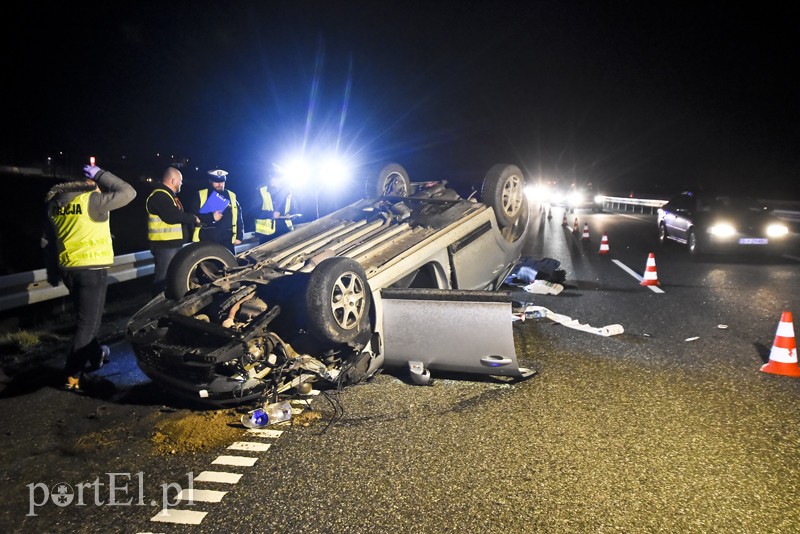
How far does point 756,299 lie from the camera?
24.2 feet

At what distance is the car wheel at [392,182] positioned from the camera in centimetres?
698

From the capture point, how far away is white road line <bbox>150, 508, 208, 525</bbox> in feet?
8.78

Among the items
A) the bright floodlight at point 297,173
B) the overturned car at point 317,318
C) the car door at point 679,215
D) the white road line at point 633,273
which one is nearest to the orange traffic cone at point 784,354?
the overturned car at point 317,318

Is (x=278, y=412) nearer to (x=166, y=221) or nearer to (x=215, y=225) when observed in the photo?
(x=166, y=221)

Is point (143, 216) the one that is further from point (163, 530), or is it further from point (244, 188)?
point (163, 530)

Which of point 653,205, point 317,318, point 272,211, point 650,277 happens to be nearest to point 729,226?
point 650,277

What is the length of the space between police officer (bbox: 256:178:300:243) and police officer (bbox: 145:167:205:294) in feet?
5.59

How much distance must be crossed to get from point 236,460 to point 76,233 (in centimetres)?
260

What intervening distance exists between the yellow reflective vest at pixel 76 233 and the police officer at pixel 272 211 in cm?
337

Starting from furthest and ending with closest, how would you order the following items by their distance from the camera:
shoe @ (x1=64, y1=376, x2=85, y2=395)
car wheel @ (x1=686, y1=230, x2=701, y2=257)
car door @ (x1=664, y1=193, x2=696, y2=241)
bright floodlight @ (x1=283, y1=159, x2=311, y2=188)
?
car door @ (x1=664, y1=193, x2=696, y2=241)
car wheel @ (x1=686, y1=230, x2=701, y2=257)
bright floodlight @ (x1=283, y1=159, x2=311, y2=188)
shoe @ (x1=64, y1=376, x2=85, y2=395)

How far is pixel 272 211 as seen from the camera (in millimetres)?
7977

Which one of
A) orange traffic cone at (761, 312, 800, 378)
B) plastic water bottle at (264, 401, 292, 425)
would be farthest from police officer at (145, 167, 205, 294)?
orange traffic cone at (761, 312, 800, 378)

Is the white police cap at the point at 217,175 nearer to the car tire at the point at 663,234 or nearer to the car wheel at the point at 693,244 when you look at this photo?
the car wheel at the point at 693,244

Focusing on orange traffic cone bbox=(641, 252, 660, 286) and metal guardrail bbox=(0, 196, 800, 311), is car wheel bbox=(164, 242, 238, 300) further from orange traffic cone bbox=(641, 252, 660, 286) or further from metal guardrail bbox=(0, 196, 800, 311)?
orange traffic cone bbox=(641, 252, 660, 286)
